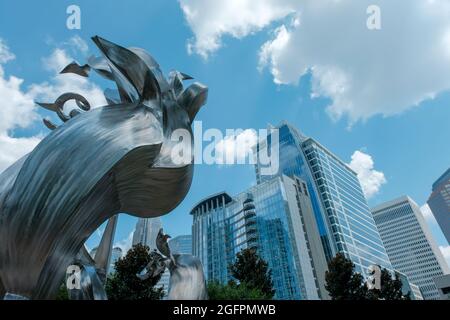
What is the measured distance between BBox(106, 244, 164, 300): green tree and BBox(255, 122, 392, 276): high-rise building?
61222mm

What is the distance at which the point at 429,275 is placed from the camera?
4860 inches

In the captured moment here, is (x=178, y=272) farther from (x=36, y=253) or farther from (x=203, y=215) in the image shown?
(x=203, y=215)

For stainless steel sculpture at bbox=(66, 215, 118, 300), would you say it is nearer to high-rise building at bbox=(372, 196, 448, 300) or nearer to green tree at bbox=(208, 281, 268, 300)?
green tree at bbox=(208, 281, 268, 300)

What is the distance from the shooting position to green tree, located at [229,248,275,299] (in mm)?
22781

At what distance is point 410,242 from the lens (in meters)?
134

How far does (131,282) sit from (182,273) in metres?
9.67

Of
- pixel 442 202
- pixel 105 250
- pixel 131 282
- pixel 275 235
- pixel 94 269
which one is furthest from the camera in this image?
pixel 442 202

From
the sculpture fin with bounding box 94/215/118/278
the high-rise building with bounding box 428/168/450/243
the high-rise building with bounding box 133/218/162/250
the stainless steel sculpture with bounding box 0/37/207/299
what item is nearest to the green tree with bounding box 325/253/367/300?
the sculpture fin with bounding box 94/215/118/278

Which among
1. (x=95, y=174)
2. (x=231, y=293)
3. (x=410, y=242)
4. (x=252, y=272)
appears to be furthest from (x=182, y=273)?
(x=410, y=242)

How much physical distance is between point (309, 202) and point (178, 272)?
75.7 meters

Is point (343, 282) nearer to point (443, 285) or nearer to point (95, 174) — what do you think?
point (95, 174)

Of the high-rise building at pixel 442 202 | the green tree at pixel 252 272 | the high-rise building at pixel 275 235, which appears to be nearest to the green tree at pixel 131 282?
the green tree at pixel 252 272

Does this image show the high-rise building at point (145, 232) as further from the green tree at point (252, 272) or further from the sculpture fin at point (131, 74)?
the sculpture fin at point (131, 74)
